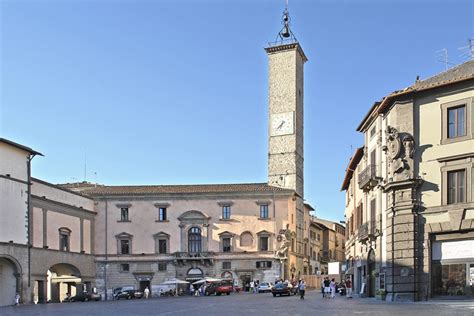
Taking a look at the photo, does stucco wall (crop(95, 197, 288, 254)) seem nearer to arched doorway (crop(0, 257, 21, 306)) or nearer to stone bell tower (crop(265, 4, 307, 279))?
stone bell tower (crop(265, 4, 307, 279))

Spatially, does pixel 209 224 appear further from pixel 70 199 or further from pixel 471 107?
pixel 471 107

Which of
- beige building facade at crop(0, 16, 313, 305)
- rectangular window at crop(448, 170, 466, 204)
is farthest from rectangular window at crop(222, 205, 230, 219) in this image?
rectangular window at crop(448, 170, 466, 204)

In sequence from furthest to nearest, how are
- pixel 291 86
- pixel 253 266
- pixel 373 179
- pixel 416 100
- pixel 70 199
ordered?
pixel 291 86
pixel 253 266
pixel 70 199
pixel 373 179
pixel 416 100

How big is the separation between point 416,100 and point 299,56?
5230 cm

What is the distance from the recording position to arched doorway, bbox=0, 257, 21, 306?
171 ft

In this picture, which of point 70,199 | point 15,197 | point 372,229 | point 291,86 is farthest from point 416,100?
point 291,86

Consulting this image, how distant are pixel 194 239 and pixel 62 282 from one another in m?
15.0

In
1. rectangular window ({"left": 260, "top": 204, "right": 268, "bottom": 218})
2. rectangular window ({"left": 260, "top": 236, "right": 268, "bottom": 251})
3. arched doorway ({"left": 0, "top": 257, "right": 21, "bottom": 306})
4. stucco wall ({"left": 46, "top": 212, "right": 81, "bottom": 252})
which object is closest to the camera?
arched doorway ({"left": 0, "top": 257, "right": 21, "bottom": 306})

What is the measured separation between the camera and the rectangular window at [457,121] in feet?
103

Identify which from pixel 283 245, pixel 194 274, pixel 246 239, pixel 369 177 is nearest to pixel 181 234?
pixel 194 274

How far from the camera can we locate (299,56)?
84.4m

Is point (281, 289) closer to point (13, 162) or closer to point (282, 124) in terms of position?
point (13, 162)

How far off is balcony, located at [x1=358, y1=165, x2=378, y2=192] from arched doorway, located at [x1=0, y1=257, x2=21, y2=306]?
28.6 metres

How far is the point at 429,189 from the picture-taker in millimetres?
32094
